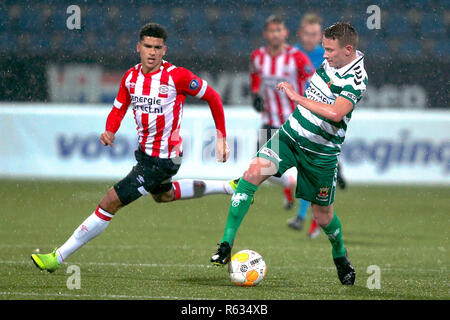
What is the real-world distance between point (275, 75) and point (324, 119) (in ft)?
12.7

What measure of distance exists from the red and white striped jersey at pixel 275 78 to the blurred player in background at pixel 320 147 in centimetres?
354

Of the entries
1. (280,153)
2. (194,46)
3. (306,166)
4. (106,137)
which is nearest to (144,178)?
(106,137)

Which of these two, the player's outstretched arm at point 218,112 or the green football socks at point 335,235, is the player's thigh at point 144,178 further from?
the green football socks at point 335,235

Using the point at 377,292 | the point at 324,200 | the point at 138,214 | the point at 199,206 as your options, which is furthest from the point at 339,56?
the point at 199,206

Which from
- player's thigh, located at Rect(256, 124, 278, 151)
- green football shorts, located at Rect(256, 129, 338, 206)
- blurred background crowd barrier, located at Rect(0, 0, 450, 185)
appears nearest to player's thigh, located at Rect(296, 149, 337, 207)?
green football shorts, located at Rect(256, 129, 338, 206)

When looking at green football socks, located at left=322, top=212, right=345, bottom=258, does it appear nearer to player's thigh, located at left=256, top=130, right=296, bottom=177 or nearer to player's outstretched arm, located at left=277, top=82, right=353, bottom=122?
player's thigh, located at left=256, top=130, right=296, bottom=177

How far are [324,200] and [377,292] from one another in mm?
761

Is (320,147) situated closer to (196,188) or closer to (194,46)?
(196,188)

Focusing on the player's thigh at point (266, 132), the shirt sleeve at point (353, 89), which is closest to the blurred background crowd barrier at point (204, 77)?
the player's thigh at point (266, 132)

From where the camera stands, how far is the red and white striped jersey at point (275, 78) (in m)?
9.52

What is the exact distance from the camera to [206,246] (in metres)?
8.16

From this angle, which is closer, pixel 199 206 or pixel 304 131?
pixel 304 131

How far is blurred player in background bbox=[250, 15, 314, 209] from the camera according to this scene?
9.47 m

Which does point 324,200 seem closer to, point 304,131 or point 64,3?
point 304,131
